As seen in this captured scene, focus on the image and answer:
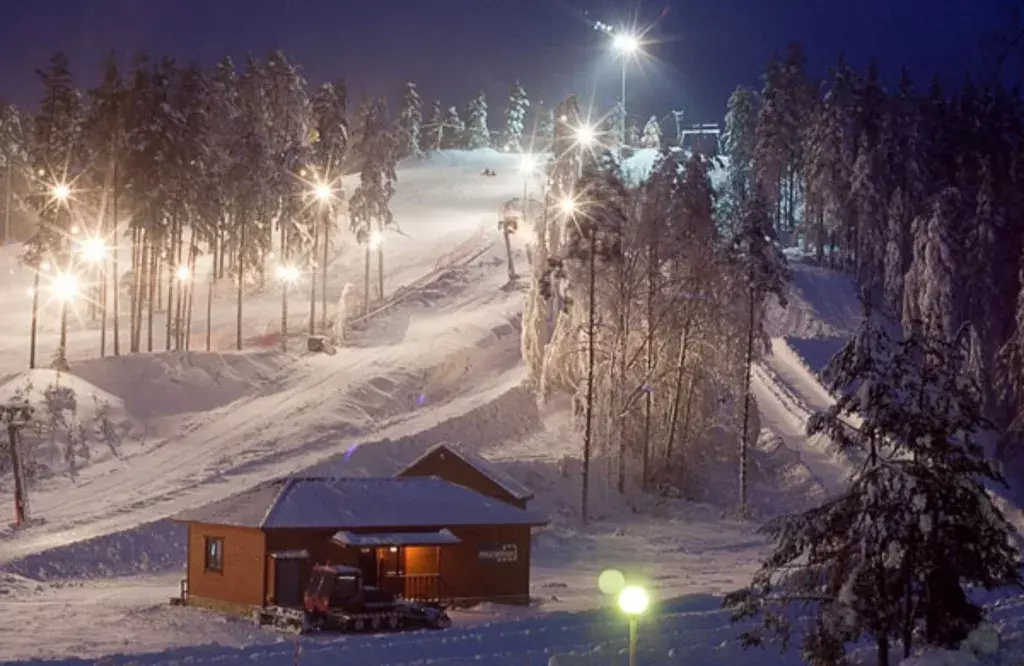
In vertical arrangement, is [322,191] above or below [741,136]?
below

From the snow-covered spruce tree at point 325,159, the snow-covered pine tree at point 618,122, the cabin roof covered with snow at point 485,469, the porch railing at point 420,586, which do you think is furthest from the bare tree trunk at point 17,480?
the snow-covered pine tree at point 618,122

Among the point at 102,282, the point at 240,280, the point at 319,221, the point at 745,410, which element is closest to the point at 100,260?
the point at 102,282

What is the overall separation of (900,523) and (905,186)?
56.9 metres

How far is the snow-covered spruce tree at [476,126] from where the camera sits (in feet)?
461

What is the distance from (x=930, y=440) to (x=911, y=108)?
60478 millimetres

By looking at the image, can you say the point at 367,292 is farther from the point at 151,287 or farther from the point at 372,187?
the point at 151,287

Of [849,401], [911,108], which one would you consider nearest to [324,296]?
[911,108]

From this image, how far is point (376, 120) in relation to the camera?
3120 inches

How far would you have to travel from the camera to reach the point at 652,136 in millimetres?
126500

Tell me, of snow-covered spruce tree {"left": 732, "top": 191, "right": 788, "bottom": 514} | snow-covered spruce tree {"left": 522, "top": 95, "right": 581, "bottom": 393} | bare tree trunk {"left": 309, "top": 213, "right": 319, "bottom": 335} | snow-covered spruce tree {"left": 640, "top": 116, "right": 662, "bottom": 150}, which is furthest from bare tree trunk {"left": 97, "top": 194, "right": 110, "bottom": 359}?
snow-covered spruce tree {"left": 640, "top": 116, "right": 662, "bottom": 150}

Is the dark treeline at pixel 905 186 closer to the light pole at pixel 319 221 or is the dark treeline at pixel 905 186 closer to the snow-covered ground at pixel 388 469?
the snow-covered ground at pixel 388 469

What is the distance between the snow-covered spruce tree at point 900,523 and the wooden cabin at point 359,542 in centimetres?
1614

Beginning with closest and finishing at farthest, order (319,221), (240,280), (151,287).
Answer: (240,280)
(151,287)
(319,221)

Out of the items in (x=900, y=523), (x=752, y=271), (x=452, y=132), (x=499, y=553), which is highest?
(x=452, y=132)
